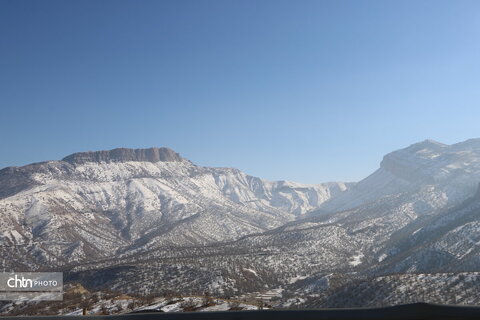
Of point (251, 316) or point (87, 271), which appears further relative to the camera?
point (87, 271)

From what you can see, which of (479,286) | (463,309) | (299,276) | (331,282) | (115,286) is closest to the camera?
(463,309)

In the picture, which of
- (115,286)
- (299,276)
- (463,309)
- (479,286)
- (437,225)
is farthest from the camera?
(437,225)

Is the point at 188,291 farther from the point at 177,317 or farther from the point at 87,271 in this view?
the point at 177,317

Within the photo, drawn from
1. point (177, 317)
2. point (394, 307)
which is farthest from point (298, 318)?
point (177, 317)

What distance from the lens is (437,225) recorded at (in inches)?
→ 7259

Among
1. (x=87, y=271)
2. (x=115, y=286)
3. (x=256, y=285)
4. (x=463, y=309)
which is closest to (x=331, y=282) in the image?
(x=256, y=285)

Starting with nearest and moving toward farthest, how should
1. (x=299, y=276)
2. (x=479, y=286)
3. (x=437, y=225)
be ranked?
(x=479, y=286) → (x=299, y=276) → (x=437, y=225)

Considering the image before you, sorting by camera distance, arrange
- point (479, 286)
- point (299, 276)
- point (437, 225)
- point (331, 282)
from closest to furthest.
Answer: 1. point (479, 286)
2. point (331, 282)
3. point (299, 276)
4. point (437, 225)

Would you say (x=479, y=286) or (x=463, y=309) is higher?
(x=463, y=309)

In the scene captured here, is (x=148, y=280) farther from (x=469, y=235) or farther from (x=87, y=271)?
(x=469, y=235)

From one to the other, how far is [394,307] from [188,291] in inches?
5228

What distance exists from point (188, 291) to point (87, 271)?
59.0m

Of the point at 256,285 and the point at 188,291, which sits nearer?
the point at 188,291

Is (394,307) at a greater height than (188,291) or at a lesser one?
greater
